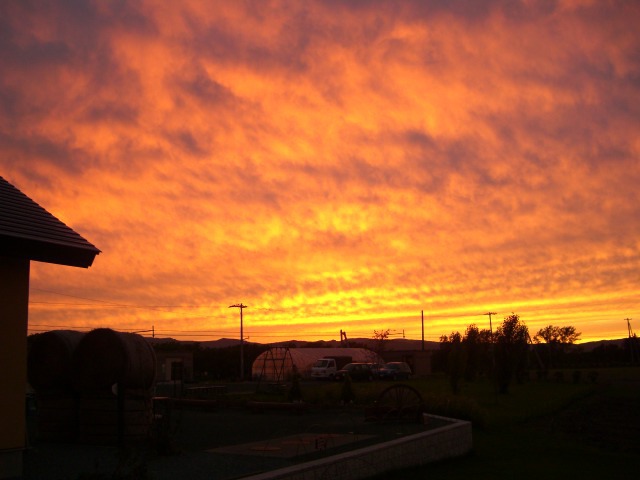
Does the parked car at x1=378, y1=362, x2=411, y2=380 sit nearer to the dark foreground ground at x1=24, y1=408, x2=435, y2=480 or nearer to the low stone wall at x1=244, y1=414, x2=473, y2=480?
the dark foreground ground at x1=24, y1=408, x2=435, y2=480

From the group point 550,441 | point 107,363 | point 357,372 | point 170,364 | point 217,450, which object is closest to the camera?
point 217,450

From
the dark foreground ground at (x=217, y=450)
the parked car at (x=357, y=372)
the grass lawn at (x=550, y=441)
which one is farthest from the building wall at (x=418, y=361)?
the dark foreground ground at (x=217, y=450)

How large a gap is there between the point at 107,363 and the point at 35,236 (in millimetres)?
5415

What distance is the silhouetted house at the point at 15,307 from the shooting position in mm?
9336

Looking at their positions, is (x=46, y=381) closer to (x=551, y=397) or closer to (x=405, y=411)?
(x=405, y=411)

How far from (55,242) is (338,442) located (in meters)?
7.51

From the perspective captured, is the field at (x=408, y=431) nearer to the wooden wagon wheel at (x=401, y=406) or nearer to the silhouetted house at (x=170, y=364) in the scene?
the wooden wagon wheel at (x=401, y=406)

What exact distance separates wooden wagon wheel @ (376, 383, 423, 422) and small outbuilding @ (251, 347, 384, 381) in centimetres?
2868

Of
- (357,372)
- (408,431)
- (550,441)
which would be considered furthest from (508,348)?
(408,431)

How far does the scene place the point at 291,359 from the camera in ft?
165

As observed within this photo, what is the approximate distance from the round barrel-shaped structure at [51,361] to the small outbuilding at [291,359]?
33.5 metres

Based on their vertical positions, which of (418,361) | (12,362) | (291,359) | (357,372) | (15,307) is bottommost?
(357,372)

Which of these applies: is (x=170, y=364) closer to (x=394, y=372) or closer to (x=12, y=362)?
(x=394, y=372)

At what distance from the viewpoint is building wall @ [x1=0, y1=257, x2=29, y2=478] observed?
30.6 ft
